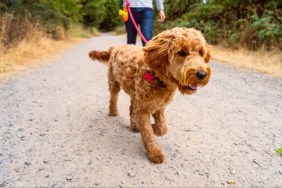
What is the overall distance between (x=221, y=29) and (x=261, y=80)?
18.7ft

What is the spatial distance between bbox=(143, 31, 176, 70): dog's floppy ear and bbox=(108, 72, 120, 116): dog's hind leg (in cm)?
131

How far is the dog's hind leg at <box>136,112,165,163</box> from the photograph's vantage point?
349 centimetres

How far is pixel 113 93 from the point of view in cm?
492

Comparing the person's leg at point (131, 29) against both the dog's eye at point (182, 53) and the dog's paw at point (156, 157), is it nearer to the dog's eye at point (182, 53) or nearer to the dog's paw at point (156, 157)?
the dog's eye at point (182, 53)

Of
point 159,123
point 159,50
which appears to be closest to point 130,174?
point 159,123

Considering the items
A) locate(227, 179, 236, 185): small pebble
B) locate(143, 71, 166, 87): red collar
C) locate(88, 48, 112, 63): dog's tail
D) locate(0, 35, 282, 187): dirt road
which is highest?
locate(143, 71, 166, 87): red collar

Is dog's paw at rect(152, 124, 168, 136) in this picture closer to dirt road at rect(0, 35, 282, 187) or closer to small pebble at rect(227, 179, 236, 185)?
dirt road at rect(0, 35, 282, 187)

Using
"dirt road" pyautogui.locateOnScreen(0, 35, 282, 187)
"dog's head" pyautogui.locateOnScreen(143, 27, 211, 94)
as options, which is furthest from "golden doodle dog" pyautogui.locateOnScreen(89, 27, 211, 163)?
"dirt road" pyautogui.locateOnScreen(0, 35, 282, 187)

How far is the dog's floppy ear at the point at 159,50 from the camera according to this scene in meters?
3.45

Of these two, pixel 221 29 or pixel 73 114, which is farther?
pixel 221 29

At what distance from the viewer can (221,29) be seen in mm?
12750

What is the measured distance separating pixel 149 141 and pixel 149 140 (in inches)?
0.5

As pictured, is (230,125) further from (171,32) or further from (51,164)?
(51,164)

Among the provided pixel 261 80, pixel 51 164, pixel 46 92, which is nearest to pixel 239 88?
pixel 261 80
